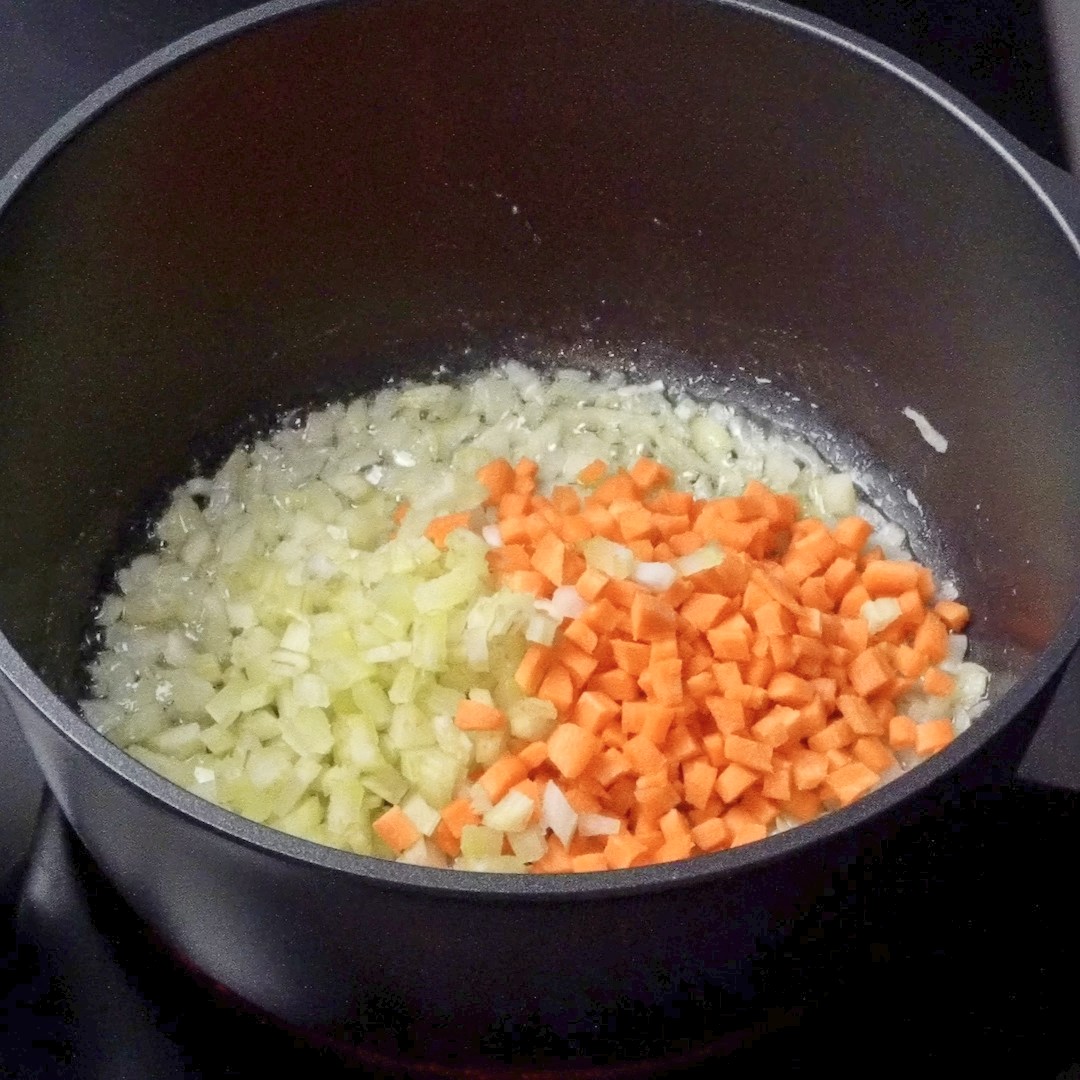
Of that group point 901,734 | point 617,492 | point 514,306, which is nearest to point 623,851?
point 901,734

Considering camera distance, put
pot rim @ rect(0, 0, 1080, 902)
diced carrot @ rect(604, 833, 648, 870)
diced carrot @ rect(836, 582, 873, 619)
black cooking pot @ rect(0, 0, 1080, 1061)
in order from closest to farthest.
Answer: pot rim @ rect(0, 0, 1080, 902) < black cooking pot @ rect(0, 0, 1080, 1061) < diced carrot @ rect(604, 833, 648, 870) < diced carrot @ rect(836, 582, 873, 619)

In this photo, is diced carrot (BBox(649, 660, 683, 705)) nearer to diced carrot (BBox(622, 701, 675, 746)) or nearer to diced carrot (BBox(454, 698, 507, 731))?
diced carrot (BBox(622, 701, 675, 746))

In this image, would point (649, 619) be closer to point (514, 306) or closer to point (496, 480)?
point (496, 480)

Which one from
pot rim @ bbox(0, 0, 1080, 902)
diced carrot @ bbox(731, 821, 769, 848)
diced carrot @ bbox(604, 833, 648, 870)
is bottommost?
diced carrot @ bbox(731, 821, 769, 848)

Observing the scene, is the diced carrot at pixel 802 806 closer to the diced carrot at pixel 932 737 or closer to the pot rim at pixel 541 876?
the diced carrot at pixel 932 737

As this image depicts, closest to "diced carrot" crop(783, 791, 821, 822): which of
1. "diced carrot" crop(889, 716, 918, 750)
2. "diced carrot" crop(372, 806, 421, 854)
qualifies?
"diced carrot" crop(889, 716, 918, 750)

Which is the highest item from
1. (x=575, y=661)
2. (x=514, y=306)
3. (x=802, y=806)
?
(x=514, y=306)

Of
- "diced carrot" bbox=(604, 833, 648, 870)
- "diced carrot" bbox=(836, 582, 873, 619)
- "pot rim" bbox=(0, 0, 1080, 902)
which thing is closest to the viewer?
"pot rim" bbox=(0, 0, 1080, 902)

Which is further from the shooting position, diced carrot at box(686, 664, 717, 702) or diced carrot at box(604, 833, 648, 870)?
diced carrot at box(686, 664, 717, 702)
